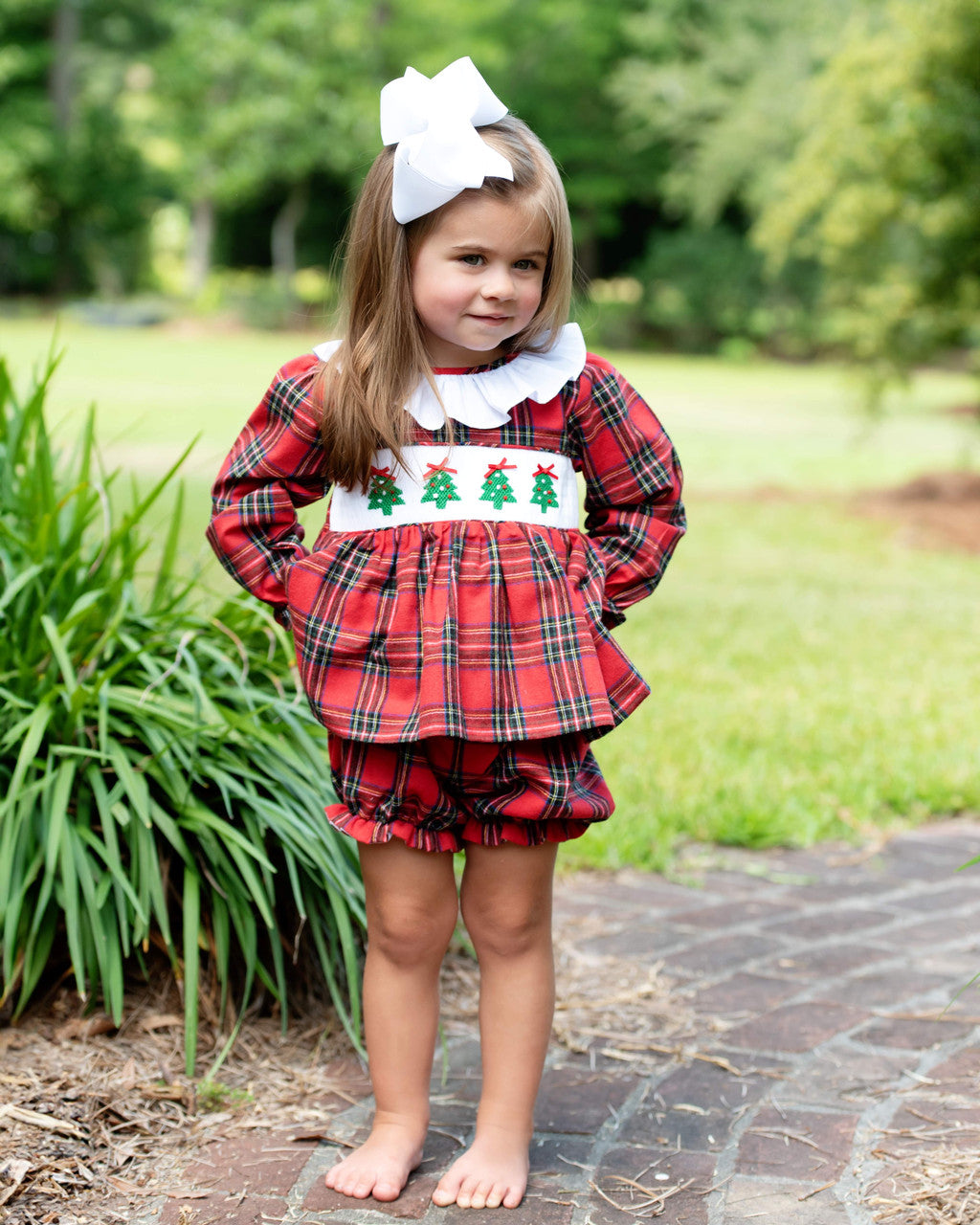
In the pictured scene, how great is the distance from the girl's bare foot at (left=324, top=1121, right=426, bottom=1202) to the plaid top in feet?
2.16

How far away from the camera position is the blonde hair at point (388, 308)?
200 cm

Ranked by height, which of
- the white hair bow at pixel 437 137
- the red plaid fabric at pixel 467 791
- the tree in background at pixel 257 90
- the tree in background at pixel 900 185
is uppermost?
the tree in background at pixel 257 90

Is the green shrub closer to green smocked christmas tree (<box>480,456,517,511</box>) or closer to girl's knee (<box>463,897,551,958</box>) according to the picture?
girl's knee (<box>463,897,551,958</box>)

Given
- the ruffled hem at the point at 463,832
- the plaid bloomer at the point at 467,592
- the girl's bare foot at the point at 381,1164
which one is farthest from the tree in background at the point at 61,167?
the girl's bare foot at the point at 381,1164

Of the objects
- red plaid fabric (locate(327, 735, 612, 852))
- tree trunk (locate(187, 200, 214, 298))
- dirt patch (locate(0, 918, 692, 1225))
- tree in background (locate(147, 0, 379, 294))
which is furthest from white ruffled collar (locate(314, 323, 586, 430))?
tree trunk (locate(187, 200, 214, 298))

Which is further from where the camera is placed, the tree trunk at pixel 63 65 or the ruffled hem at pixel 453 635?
the tree trunk at pixel 63 65

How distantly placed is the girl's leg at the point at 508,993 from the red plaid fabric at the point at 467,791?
0.04m

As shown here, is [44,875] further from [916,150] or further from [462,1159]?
[916,150]

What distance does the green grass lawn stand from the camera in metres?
3.97

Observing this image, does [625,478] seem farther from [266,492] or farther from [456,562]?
[266,492]

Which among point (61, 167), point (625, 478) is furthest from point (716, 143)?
point (625, 478)

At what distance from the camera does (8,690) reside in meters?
2.54

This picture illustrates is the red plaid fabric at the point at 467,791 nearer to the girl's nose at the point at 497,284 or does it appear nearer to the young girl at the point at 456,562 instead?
the young girl at the point at 456,562

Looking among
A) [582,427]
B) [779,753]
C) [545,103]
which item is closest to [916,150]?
[779,753]
